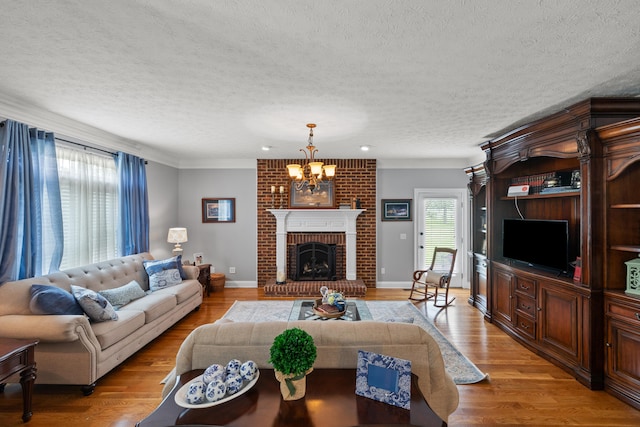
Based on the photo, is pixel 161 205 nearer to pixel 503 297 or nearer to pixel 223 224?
pixel 223 224

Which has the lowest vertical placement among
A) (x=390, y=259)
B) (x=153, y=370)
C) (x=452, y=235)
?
(x=153, y=370)

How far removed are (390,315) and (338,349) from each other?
298 centimetres

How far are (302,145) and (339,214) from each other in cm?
174

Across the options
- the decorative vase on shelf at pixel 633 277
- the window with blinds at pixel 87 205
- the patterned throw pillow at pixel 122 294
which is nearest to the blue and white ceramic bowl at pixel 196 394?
the patterned throw pillow at pixel 122 294

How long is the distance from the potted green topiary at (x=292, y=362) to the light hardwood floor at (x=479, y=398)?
1634 mm

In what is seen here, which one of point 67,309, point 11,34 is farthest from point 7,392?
point 11,34

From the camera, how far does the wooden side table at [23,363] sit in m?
2.01

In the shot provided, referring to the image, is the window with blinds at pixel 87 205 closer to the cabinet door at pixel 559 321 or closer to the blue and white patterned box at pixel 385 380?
the blue and white patterned box at pixel 385 380

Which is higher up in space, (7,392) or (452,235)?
(452,235)

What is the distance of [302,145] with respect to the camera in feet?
15.0

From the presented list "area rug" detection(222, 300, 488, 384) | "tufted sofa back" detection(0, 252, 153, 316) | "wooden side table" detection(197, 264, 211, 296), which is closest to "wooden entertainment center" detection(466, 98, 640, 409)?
"area rug" detection(222, 300, 488, 384)

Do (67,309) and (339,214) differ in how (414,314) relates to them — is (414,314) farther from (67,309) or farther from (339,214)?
(67,309)

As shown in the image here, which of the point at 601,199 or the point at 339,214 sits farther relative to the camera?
the point at 339,214

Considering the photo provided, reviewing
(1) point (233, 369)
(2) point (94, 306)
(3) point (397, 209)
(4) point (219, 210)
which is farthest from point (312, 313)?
(4) point (219, 210)
